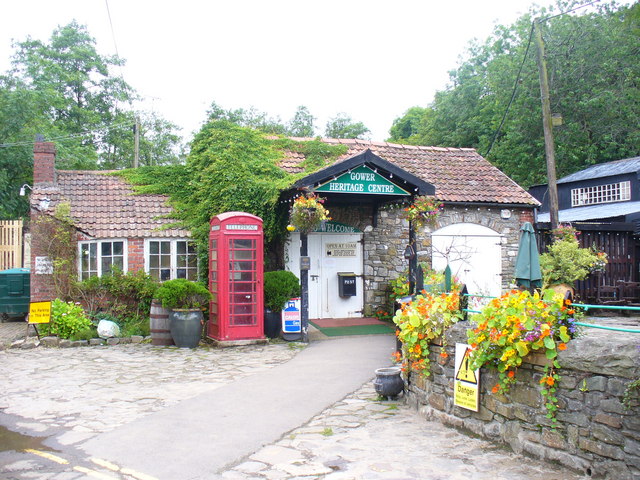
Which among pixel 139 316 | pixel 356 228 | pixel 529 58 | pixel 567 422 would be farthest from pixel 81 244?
pixel 529 58

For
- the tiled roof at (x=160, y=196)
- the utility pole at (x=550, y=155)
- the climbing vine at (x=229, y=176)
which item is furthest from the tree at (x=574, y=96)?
the climbing vine at (x=229, y=176)

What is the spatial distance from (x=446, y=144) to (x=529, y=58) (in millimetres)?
7478

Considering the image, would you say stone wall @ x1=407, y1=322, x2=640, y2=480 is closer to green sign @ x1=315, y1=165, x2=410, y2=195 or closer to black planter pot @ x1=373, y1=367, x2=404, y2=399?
black planter pot @ x1=373, y1=367, x2=404, y2=399

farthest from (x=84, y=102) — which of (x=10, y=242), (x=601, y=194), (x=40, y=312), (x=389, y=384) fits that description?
(x=389, y=384)

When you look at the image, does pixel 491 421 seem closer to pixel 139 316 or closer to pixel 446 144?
pixel 139 316

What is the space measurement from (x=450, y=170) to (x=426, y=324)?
10538 millimetres

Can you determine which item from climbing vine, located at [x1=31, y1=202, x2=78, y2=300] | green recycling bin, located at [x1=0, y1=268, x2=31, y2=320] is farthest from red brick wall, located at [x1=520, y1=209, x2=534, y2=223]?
green recycling bin, located at [x1=0, y1=268, x2=31, y2=320]

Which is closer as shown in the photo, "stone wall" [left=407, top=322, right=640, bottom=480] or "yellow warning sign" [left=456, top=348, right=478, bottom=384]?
"stone wall" [left=407, top=322, right=640, bottom=480]

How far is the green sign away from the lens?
39.2 ft

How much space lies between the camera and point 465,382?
625cm

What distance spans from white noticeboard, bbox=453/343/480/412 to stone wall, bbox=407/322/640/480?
73 mm

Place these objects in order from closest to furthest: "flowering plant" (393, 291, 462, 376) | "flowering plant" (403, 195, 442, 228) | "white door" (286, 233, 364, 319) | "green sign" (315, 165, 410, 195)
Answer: "flowering plant" (393, 291, 462, 376) < "green sign" (315, 165, 410, 195) < "flowering plant" (403, 195, 442, 228) < "white door" (286, 233, 364, 319)

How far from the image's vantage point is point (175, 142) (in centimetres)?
3872

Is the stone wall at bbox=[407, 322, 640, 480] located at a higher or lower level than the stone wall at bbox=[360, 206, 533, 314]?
lower
